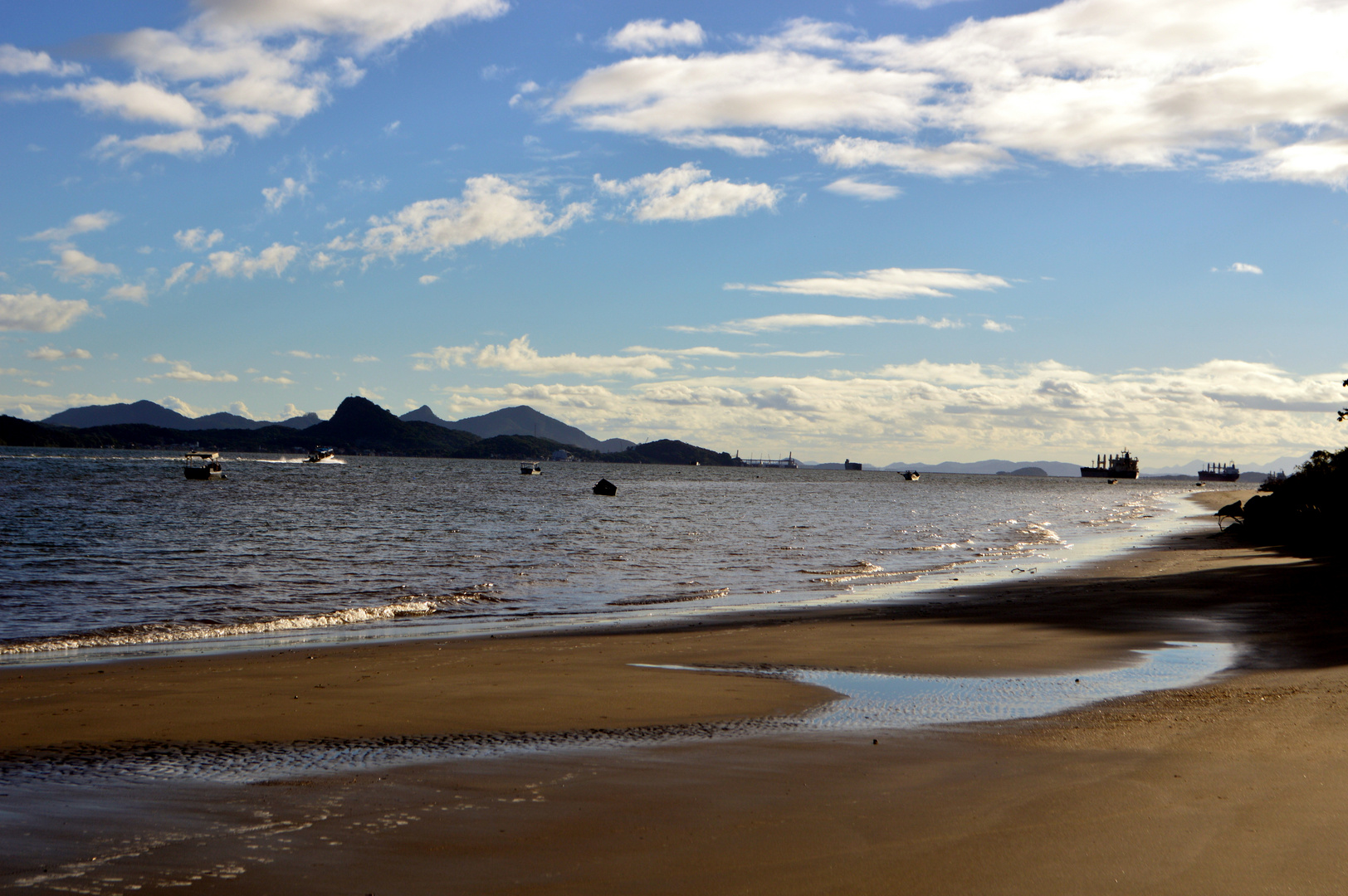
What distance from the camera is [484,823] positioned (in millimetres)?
6805

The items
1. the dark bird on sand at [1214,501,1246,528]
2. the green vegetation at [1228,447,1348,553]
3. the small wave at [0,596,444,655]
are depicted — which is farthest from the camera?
the dark bird on sand at [1214,501,1246,528]

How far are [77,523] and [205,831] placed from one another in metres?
42.3

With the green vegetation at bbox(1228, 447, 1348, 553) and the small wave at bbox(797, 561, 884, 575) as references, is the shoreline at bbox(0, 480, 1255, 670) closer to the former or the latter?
the small wave at bbox(797, 561, 884, 575)

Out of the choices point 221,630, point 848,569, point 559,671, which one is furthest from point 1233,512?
point 221,630

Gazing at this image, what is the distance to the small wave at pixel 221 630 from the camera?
53.8ft

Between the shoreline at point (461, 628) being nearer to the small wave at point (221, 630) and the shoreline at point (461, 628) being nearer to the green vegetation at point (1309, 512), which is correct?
the small wave at point (221, 630)

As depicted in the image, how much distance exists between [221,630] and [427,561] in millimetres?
13821

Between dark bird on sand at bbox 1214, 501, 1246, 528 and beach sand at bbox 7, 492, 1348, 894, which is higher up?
dark bird on sand at bbox 1214, 501, 1246, 528

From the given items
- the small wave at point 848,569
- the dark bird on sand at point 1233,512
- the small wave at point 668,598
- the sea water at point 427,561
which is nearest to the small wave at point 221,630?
the sea water at point 427,561

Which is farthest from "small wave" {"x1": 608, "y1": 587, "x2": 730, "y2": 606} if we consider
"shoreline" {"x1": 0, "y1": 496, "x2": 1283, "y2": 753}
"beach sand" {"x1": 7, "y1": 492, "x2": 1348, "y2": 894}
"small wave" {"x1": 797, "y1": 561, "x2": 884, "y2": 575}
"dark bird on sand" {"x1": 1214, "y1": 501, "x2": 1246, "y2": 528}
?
"dark bird on sand" {"x1": 1214, "y1": 501, "x2": 1246, "y2": 528}

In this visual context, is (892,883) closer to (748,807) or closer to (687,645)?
(748,807)

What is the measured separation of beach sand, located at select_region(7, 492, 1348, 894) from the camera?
5875 millimetres

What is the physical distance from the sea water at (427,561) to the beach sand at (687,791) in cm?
604

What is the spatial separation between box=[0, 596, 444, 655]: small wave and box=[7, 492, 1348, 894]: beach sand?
9.95 feet
